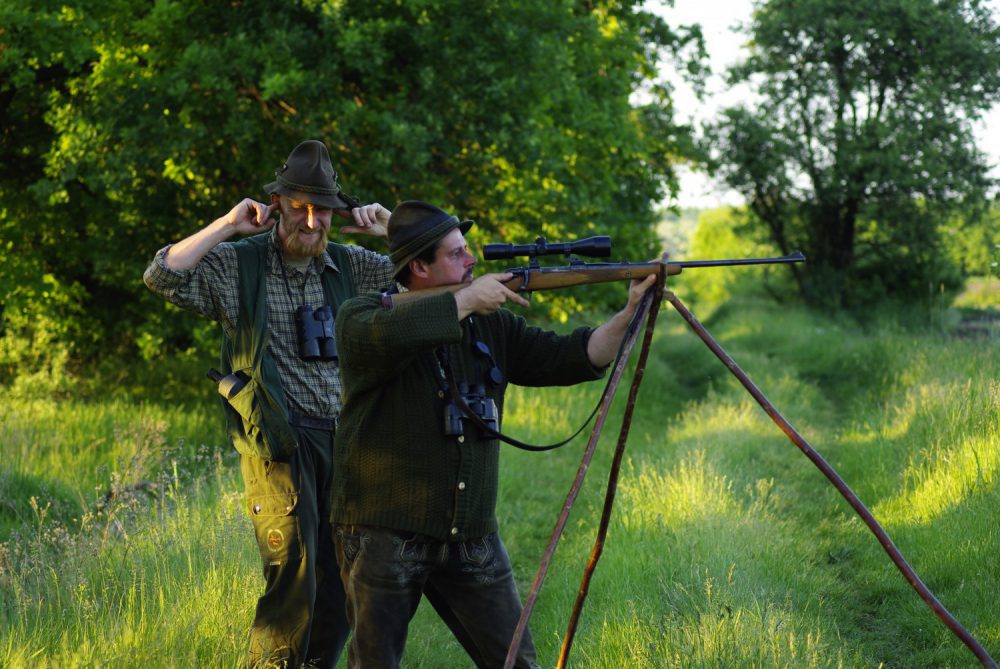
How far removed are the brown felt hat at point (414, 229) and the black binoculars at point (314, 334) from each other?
948 mm

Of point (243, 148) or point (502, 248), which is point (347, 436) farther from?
point (243, 148)

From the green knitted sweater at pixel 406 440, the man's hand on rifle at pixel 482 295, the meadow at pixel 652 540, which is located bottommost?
the meadow at pixel 652 540

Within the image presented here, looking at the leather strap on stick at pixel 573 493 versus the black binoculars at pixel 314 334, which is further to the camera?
the black binoculars at pixel 314 334

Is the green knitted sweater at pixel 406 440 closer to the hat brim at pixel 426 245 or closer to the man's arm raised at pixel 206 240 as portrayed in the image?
the hat brim at pixel 426 245

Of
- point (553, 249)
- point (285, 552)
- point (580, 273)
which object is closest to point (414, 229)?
point (553, 249)

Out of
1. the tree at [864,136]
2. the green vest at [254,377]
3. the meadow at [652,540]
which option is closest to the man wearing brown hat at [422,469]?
the green vest at [254,377]

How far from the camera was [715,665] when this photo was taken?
14.2ft

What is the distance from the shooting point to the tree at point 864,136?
24984 millimetres

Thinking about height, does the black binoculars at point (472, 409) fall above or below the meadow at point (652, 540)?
above

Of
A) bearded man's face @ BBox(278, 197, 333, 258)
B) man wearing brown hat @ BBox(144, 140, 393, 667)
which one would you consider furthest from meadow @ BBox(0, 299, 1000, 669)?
bearded man's face @ BBox(278, 197, 333, 258)

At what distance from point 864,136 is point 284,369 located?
23.3m

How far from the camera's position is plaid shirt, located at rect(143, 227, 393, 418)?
173 inches

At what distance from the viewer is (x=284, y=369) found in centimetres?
451

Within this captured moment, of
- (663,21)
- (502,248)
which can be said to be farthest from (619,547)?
(663,21)
